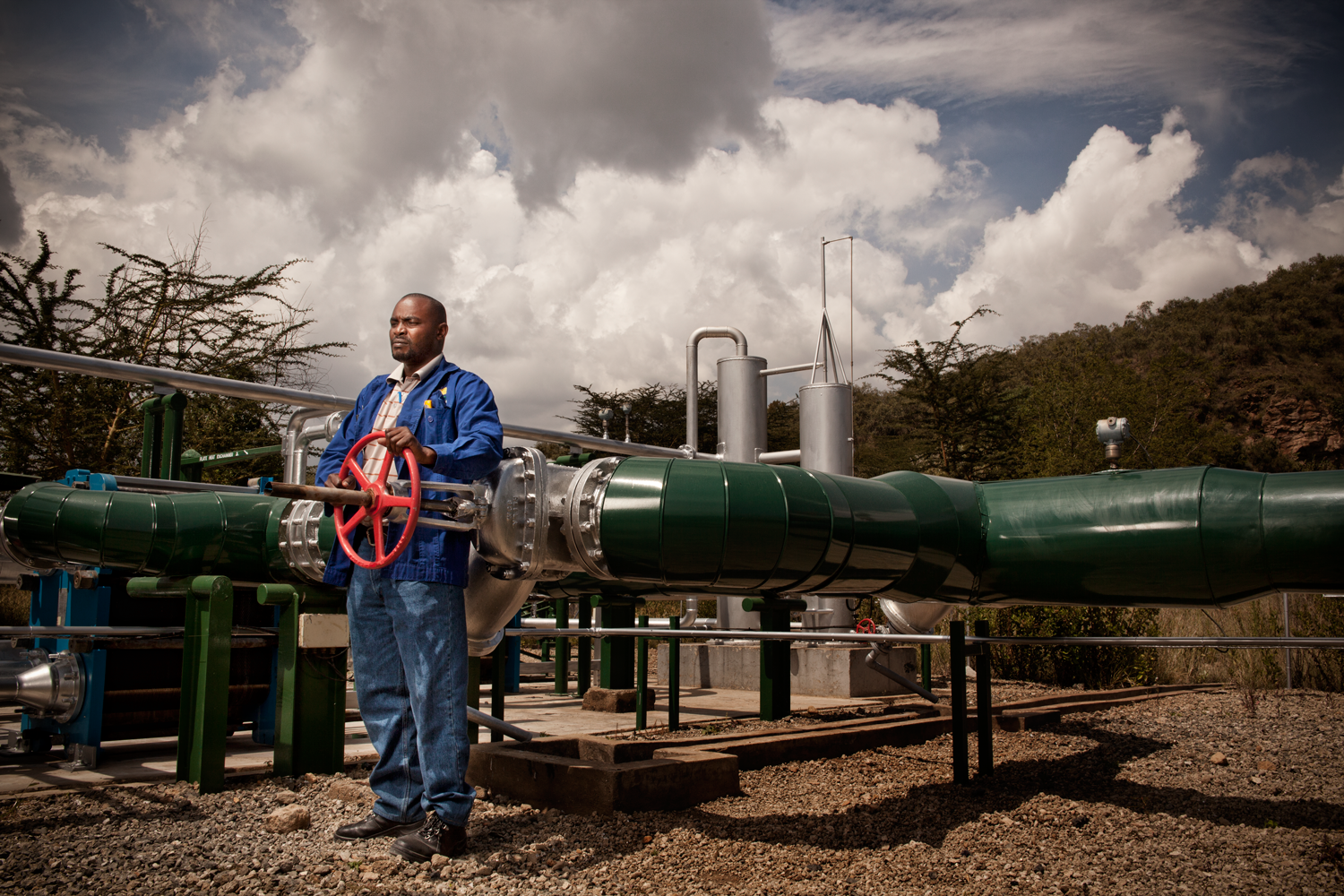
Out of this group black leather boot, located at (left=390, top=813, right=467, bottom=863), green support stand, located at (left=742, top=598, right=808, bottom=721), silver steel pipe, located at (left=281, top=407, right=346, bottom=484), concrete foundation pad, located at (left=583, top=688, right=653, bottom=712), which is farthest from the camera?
concrete foundation pad, located at (left=583, top=688, right=653, bottom=712)

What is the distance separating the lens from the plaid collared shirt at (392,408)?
2629 millimetres

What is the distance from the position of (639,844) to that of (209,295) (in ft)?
29.9

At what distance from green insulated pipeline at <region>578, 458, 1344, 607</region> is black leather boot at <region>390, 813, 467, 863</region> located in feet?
2.37

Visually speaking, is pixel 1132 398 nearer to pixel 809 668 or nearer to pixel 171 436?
pixel 809 668

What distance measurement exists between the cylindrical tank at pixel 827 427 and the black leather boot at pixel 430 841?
4.54m

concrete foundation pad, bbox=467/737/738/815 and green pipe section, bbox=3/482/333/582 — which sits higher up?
green pipe section, bbox=3/482/333/582

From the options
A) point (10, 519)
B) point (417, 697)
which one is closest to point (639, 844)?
point (417, 697)

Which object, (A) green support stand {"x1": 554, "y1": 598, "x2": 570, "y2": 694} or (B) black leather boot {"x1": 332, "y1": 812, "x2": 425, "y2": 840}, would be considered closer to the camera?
(B) black leather boot {"x1": 332, "y1": 812, "x2": 425, "y2": 840}

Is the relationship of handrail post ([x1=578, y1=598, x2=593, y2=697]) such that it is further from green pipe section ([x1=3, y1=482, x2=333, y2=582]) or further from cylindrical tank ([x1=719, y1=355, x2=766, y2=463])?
green pipe section ([x1=3, y1=482, x2=333, y2=582])

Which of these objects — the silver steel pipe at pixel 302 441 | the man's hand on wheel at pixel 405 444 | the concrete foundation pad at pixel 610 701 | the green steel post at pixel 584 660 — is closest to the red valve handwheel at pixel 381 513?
the man's hand on wheel at pixel 405 444

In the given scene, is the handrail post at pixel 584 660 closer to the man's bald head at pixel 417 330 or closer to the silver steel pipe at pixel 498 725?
the silver steel pipe at pixel 498 725

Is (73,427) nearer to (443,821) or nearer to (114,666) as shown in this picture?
(114,666)

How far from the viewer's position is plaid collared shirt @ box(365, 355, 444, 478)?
8.63ft

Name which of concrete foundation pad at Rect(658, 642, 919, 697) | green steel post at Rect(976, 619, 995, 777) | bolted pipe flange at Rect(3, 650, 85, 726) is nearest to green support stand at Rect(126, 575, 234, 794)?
bolted pipe flange at Rect(3, 650, 85, 726)
